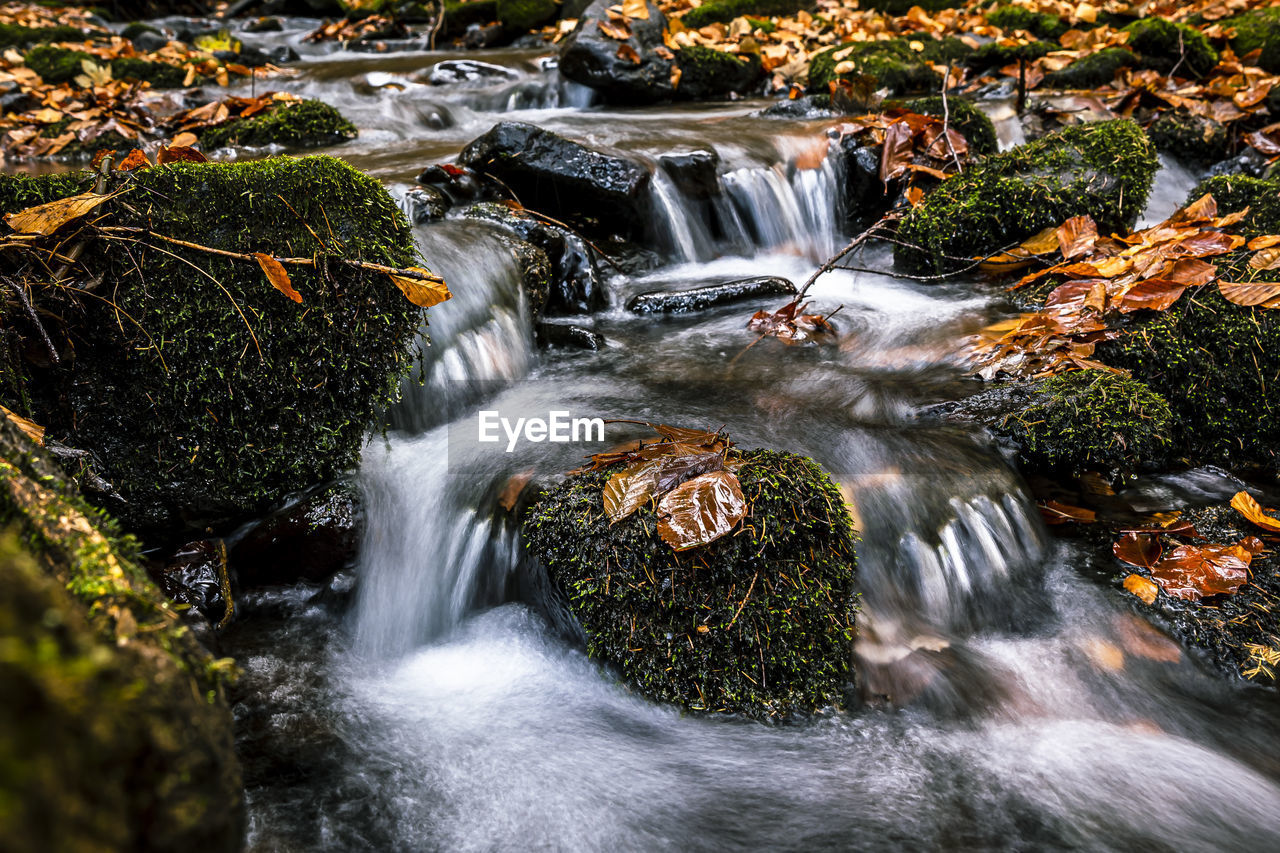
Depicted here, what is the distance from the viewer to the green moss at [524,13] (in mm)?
11961

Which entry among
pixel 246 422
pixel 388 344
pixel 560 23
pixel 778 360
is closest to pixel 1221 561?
pixel 778 360

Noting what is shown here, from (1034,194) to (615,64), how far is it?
4817 millimetres

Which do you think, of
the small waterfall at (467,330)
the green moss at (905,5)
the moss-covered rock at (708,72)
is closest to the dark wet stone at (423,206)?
the small waterfall at (467,330)

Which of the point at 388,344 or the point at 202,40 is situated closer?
the point at 388,344

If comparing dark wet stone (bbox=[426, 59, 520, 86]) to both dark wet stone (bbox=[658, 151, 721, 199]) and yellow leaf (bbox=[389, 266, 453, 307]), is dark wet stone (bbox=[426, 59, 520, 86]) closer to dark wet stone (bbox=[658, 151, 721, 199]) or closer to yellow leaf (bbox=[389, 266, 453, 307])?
dark wet stone (bbox=[658, 151, 721, 199])

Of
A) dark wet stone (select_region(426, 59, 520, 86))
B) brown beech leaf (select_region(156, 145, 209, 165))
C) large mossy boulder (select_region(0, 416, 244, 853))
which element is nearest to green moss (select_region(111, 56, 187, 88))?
dark wet stone (select_region(426, 59, 520, 86))

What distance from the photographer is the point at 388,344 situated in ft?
9.59

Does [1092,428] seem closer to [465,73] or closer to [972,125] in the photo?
[972,125]

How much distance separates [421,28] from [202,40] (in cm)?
379

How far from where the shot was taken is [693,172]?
232 inches

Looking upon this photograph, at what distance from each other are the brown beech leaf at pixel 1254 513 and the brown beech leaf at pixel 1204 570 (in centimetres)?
12

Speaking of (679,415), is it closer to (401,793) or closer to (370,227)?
(370,227)

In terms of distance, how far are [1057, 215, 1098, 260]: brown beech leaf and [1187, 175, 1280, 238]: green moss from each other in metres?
0.74

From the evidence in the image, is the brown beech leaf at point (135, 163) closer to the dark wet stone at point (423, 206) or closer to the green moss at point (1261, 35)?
the dark wet stone at point (423, 206)
